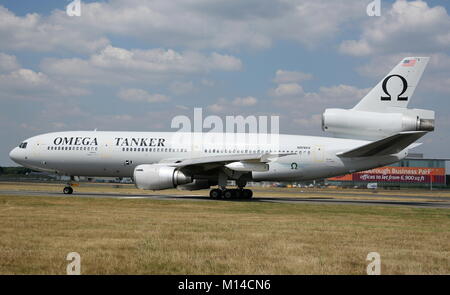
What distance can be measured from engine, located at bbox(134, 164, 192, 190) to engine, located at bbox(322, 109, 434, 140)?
31.3 ft

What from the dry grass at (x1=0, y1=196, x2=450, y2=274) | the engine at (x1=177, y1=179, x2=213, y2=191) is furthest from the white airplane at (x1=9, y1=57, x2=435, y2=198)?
the dry grass at (x1=0, y1=196, x2=450, y2=274)

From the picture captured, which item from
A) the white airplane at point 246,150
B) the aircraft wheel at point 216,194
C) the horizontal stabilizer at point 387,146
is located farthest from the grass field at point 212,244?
the aircraft wheel at point 216,194

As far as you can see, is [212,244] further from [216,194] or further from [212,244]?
[216,194]

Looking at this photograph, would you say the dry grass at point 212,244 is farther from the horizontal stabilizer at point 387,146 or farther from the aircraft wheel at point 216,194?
the aircraft wheel at point 216,194

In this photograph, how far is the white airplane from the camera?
25906mm

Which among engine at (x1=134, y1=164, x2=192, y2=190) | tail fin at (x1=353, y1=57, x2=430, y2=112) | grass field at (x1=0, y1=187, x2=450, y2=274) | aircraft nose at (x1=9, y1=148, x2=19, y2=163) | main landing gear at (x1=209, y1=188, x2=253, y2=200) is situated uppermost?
tail fin at (x1=353, y1=57, x2=430, y2=112)

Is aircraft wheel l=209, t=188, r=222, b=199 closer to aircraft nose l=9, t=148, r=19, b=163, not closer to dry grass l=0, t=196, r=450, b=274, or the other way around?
dry grass l=0, t=196, r=450, b=274

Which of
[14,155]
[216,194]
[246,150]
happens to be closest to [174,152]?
[216,194]

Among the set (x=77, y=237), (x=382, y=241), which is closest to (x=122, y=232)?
(x=77, y=237)

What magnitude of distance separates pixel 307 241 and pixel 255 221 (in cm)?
453

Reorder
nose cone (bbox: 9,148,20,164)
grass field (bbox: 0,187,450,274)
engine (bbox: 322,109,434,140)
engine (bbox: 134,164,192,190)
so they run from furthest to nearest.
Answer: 1. nose cone (bbox: 9,148,20,164)
2. engine (bbox: 322,109,434,140)
3. engine (bbox: 134,164,192,190)
4. grass field (bbox: 0,187,450,274)

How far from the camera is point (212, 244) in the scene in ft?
32.4

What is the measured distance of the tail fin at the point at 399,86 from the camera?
26844mm
